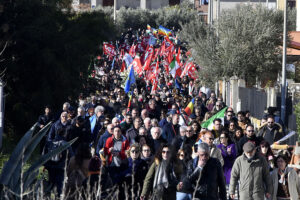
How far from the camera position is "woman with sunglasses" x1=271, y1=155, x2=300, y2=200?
9453 mm

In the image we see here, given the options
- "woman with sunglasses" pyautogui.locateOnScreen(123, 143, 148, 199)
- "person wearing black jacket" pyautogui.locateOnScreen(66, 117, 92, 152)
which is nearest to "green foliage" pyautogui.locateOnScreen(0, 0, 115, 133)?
"person wearing black jacket" pyautogui.locateOnScreen(66, 117, 92, 152)

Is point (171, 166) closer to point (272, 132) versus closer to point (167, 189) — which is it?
point (167, 189)

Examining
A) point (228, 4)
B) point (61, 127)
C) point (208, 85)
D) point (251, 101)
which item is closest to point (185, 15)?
point (228, 4)

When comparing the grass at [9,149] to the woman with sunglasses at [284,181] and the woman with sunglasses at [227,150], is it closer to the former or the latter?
the woman with sunglasses at [227,150]

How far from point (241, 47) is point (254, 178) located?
2372cm

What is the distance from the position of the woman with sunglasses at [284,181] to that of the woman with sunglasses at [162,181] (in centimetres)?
167

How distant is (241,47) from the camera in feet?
108

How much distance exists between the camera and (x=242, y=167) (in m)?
9.57

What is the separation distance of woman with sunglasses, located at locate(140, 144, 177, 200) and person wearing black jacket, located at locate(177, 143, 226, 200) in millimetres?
113

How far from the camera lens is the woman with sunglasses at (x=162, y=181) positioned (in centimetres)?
851

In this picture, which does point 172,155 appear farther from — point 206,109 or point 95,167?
point 206,109

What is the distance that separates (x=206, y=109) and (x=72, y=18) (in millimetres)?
5452

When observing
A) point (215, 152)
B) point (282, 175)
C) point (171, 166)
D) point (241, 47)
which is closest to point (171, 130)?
point (215, 152)

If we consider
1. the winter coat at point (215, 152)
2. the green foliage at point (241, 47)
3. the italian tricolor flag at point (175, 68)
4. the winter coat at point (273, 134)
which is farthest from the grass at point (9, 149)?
the green foliage at point (241, 47)
